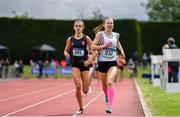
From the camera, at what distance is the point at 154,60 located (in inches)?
1216

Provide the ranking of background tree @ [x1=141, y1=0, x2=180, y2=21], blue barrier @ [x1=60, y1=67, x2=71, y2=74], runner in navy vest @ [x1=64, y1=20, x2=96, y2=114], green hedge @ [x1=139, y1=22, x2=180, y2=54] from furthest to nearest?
1. background tree @ [x1=141, y1=0, x2=180, y2=21]
2. green hedge @ [x1=139, y1=22, x2=180, y2=54]
3. blue barrier @ [x1=60, y1=67, x2=71, y2=74]
4. runner in navy vest @ [x1=64, y1=20, x2=96, y2=114]

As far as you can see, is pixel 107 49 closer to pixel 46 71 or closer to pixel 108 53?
pixel 108 53

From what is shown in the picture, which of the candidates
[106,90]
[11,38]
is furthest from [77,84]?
[11,38]

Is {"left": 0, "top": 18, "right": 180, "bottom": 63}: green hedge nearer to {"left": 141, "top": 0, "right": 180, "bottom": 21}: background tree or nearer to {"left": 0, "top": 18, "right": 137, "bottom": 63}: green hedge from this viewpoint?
{"left": 0, "top": 18, "right": 137, "bottom": 63}: green hedge

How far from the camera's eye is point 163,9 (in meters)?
123

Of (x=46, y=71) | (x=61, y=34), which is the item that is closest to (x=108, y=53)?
(x=46, y=71)

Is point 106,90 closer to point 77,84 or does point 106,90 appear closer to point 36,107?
point 77,84

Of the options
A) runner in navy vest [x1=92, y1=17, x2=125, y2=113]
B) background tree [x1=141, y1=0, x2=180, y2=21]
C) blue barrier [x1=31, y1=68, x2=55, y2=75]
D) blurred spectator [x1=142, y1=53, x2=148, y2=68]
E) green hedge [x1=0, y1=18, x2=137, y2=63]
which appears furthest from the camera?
background tree [x1=141, y1=0, x2=180, y2=21]

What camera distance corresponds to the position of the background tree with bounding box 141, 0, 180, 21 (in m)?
118

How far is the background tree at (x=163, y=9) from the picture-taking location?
118344mm

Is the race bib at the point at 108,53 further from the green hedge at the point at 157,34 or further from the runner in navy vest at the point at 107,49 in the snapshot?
the green hedge at the point at 157,34

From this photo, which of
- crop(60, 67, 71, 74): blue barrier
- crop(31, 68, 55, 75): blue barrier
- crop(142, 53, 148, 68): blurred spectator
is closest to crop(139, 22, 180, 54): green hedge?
crop(142, 53, 148, 68): blurred spectator

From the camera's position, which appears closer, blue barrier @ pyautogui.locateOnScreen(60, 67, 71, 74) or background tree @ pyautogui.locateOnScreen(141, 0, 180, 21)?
blue barrier @ pyautogui.locateOnScreen(60, 67, 71, 74)

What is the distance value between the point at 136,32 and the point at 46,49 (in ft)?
35.9
